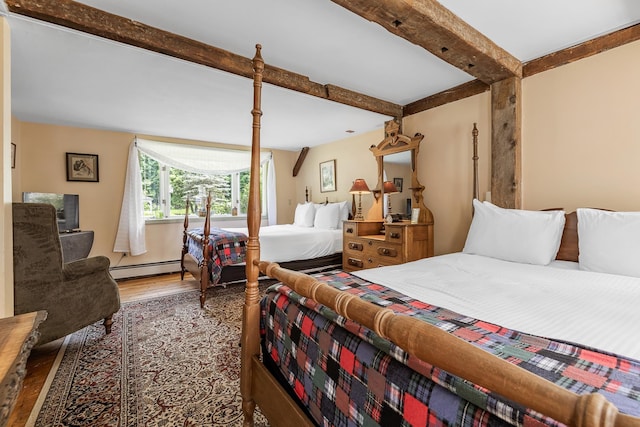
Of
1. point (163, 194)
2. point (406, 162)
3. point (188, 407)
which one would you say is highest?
point (406, 162)

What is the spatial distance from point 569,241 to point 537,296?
3.62 feet

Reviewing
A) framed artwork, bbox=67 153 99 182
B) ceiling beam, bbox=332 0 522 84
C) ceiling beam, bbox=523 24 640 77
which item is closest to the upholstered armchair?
ceiling beam, bbox=332 0 522 84

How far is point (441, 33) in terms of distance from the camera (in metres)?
1.84

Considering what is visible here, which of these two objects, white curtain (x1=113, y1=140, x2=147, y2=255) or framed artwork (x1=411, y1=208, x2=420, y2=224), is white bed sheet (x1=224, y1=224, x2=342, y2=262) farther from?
white curtain (x1=113, y1=140, x2=147, y2=255)

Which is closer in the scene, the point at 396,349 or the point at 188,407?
the point at 396,349

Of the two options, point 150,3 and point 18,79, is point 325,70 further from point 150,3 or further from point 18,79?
point 18,79

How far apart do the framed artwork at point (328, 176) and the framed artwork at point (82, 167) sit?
3502mm

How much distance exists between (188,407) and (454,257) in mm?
1876

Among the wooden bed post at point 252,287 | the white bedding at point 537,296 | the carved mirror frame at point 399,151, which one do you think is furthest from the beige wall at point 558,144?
the wooden bed post at point 252,287

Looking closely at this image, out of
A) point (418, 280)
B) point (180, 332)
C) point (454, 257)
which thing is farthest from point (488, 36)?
point (180, 332)

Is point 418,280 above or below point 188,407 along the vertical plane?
above

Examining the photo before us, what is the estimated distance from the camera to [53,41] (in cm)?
206

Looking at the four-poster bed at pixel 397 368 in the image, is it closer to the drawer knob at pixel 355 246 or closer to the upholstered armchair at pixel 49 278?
the upholstered armchair at pixel 49 278

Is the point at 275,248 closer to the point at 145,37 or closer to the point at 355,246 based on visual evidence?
the point at 355,246
